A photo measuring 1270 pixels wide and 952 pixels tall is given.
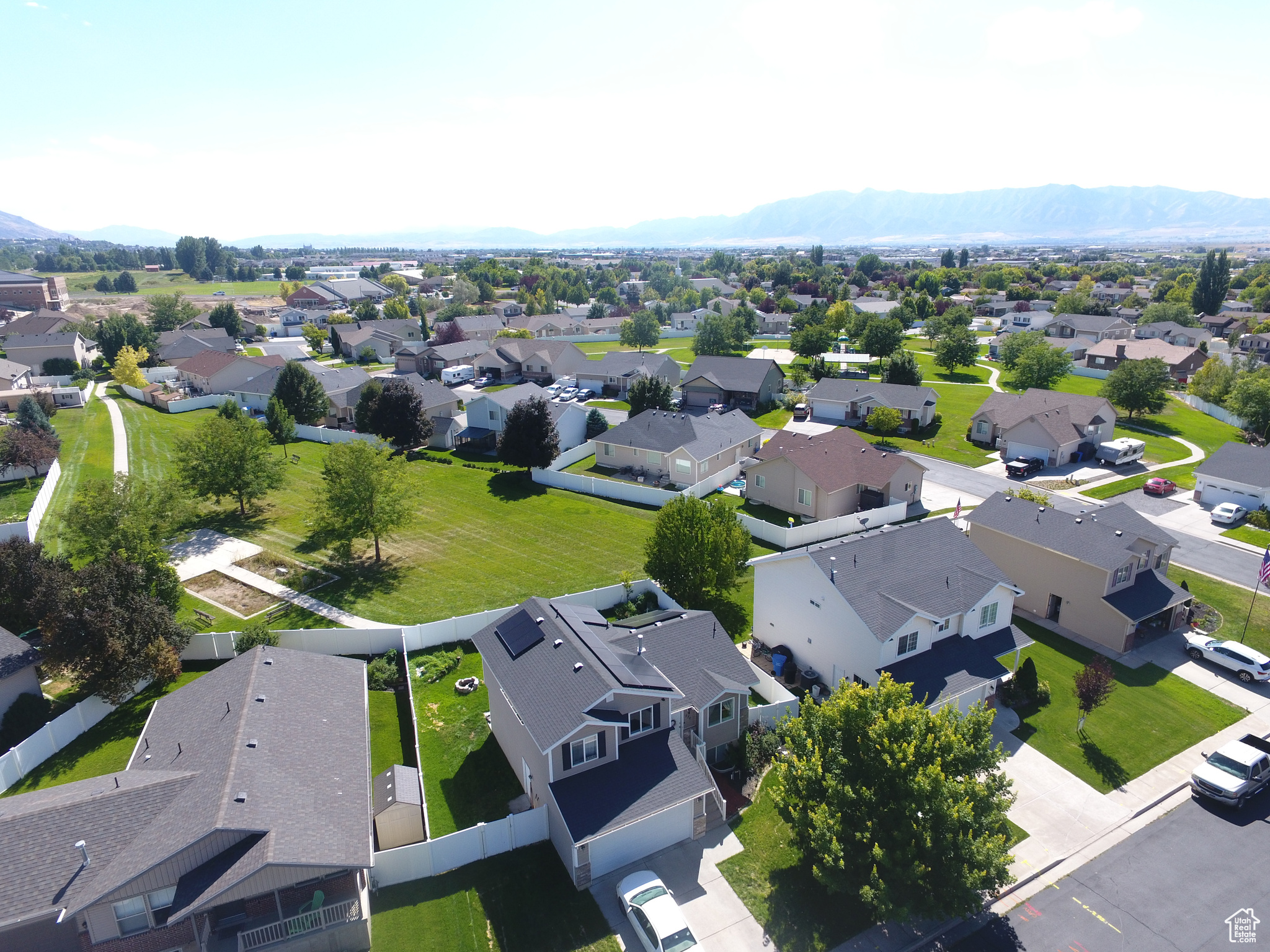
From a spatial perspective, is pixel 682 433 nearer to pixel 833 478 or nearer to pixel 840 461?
pixel 840 461

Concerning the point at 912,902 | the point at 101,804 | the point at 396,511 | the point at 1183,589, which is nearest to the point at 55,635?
the point at 101,804

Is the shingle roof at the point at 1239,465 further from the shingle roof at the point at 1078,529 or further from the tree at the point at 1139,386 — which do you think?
the tree at the point at 1139,386

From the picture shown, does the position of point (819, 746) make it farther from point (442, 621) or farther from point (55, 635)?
point (55, 635)

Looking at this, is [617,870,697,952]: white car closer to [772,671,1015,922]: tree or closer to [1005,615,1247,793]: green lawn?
[772,671,1015,922]: tree

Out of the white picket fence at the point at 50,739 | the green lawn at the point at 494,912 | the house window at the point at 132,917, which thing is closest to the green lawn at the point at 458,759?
the green lawn at the point at 494,912

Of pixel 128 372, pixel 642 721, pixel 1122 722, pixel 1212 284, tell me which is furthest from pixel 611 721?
pixel 1212 284
